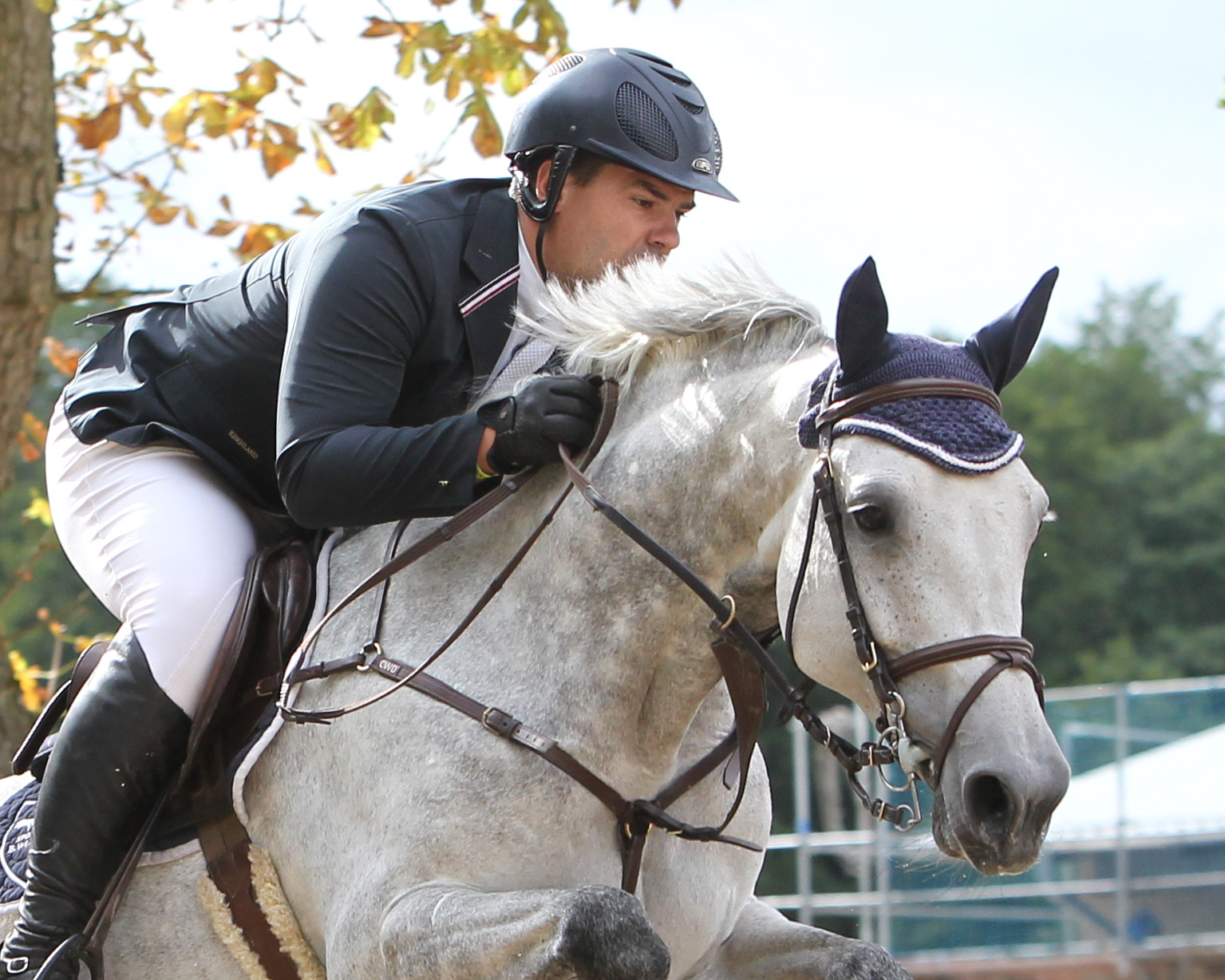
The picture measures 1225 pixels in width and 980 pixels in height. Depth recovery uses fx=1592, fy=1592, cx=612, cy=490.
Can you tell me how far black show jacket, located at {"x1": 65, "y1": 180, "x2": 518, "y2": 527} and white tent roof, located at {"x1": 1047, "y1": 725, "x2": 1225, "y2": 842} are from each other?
1030 centimetres

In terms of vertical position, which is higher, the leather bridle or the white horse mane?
the white horse mane

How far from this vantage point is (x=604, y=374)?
12.9 ft

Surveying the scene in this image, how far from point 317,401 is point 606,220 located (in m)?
0.97

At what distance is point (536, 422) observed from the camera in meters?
3.75

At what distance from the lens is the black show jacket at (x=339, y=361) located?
3725 mm

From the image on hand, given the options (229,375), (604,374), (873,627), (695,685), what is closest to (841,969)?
(695,685)

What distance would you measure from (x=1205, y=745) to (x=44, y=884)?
11.4m

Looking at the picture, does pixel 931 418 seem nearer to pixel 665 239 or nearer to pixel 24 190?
pixel 665 239

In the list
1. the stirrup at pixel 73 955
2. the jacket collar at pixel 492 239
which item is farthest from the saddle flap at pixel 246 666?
the jacket collar at pixel 492 239

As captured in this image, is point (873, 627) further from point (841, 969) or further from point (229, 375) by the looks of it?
point (229, 375)

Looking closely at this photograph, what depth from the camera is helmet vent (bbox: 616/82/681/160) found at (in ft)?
13.5

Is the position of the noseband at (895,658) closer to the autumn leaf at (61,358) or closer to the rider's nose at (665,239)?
the rider's nose at (665,239)

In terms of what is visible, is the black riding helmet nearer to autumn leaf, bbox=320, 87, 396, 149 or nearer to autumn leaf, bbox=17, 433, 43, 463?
autumn leaf, bbox=320, 87, 396, 149

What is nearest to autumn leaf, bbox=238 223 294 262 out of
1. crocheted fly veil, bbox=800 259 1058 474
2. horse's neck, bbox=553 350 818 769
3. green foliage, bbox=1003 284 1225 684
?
horse's neck, bbox=553 350 818 769
